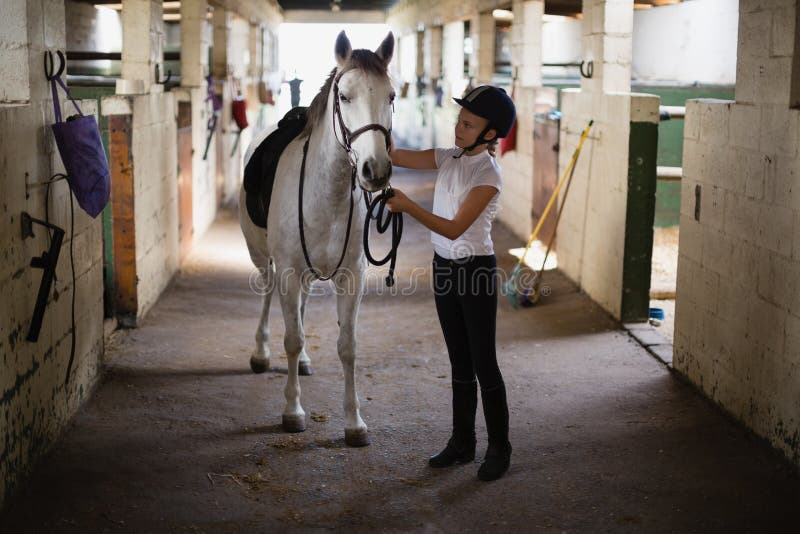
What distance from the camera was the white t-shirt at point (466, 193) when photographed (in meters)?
3.46

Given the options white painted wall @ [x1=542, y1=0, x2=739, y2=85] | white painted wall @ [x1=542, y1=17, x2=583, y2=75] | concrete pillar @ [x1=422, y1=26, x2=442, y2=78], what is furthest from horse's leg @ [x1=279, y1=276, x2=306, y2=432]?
concrete pillar @ [x1=422, y1=26, x2=442, y2=78]

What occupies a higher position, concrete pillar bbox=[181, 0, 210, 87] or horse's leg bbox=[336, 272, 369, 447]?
concrete pillar bbox=[181, 0, 210, 87]

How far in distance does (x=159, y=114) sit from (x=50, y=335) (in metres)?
3.31

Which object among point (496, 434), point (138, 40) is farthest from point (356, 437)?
point (138, 40)

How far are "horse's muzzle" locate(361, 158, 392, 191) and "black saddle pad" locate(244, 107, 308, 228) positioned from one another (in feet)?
4.22

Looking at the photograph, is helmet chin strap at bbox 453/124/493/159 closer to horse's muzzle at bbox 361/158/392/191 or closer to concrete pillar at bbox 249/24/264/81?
horse's muzzle at bbox 361/158/392/191

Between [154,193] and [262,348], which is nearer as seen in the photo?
[262,348]

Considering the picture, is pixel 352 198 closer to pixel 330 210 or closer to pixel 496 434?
pixel 330 210

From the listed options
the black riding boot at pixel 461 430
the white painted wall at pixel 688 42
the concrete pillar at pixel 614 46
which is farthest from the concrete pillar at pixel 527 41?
the black riding boot at pixel 461 430

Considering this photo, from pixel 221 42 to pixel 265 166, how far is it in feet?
26.6

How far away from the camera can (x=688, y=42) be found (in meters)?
12.1

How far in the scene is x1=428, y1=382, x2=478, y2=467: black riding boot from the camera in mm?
3799

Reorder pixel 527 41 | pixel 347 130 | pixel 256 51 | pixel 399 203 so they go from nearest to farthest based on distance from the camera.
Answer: pixel 399 203 < pixel 347 130 < pixel 527 41 < pixel 256 51

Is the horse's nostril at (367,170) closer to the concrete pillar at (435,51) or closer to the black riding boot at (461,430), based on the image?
the black riding boot at (461,430)
